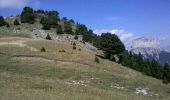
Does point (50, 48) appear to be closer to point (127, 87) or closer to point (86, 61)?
point (86, 61)

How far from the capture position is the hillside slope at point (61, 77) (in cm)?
3397

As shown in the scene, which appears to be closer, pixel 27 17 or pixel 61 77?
pixel 61 77

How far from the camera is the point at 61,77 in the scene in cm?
5753

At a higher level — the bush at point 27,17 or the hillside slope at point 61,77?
the bush at point 27,17

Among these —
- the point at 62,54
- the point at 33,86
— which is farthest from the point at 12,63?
the point at 33,86

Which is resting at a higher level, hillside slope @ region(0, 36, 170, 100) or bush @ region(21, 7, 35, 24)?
bush @ region(21, 7, 35, 24)

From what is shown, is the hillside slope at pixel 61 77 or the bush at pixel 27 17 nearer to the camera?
Answer: the hillside slope at pixel 61 77

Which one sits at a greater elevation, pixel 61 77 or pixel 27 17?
pixel 27 17

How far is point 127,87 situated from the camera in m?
56.9

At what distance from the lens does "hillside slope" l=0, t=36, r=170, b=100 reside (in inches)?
1337

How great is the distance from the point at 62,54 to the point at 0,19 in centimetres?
6070

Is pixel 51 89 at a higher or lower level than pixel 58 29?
lower

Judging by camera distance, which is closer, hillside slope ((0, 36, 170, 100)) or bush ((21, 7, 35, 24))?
hillside slope ((0, 36, 170, 100))

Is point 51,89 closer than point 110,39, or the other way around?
point 51,89
